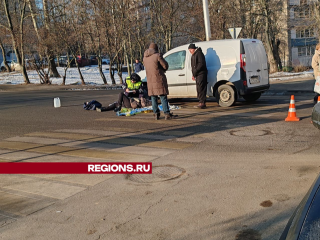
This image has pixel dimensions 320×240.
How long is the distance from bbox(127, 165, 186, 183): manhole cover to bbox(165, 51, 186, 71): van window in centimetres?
733

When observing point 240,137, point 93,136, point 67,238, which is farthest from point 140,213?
point 93,136

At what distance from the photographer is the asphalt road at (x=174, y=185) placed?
3.74 meters

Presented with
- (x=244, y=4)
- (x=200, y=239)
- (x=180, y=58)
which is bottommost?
(x=200, y=239)

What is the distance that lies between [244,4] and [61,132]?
82.1 ft

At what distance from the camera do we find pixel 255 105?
12000 mm

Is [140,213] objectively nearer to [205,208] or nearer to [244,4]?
[205,208]

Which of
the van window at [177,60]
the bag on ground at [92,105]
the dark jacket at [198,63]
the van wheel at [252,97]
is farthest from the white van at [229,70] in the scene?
the bag on ground at [92,105]

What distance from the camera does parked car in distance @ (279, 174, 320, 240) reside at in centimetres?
183

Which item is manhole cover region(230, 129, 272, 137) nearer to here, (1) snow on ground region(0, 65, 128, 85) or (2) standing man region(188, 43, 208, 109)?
(2) standing man region(188, 43, 208, 109)

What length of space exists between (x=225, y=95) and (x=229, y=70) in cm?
79

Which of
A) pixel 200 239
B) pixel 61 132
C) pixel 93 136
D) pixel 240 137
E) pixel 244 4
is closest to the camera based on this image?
pixel 200 239

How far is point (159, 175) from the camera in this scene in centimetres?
534

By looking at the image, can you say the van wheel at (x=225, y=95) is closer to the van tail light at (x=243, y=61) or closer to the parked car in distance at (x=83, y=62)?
the van tail light at (x=243, y=61)

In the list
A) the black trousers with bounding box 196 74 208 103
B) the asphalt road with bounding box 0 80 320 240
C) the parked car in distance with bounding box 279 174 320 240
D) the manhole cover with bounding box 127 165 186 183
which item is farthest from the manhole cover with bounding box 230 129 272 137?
the parked car in distance with bounding box 279 174 320 240
